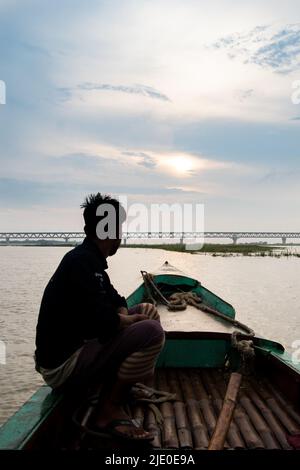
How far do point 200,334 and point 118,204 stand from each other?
2.06 m

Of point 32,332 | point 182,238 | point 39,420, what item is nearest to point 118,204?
point 39,420

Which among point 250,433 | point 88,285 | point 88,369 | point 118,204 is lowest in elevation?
point 250,433

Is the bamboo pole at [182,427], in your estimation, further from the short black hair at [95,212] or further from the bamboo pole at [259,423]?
the short black hair at [95,212]

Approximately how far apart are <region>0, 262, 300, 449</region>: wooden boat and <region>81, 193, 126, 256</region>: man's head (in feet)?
3.91

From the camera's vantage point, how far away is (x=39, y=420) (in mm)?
2756

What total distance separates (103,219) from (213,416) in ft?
6.32

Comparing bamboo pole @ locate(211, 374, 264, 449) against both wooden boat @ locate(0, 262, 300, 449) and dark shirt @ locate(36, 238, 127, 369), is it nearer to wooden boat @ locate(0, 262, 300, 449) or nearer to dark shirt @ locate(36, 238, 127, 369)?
wooden boat @ locate(0, 262, 300, 449)

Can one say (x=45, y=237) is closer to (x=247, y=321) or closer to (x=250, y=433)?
(x=247, y=321)

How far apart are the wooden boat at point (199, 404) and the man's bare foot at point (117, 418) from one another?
10 cm

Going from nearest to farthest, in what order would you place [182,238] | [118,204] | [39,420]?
[39,420]
[118,204]
[182,238]

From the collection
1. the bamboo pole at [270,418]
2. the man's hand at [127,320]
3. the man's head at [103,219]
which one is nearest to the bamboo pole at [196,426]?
the bamboo pole at [270,418]

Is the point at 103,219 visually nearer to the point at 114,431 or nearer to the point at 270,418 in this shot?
the point at 114,431

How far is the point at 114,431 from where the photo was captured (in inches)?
119

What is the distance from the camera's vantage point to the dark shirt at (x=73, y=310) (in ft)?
9.55
